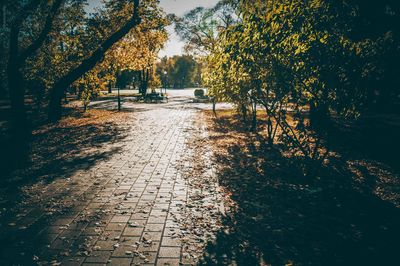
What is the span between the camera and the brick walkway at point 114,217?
15.5 ft

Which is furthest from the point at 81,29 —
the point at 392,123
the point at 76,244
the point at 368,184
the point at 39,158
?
the point at 392,123

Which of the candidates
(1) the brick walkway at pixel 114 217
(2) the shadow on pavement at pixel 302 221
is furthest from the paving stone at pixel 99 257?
(2) the shadow on pavement at pixel 302 221

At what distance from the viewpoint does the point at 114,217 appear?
601 cm

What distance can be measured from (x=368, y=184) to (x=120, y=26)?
1916 centimetres

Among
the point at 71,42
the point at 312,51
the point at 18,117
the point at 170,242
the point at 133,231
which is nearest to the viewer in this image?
the point at 170,242

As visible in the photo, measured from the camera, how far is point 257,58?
7500mm

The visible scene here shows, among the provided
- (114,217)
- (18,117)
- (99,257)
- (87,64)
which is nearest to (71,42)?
(87,64)

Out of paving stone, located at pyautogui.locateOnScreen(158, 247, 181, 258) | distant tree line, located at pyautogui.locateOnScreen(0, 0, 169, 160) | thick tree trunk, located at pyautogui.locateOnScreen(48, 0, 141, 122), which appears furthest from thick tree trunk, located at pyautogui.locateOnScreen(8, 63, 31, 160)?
paving stone, located at pyautogui.locateOnScreen(158, 247, 181, 258)

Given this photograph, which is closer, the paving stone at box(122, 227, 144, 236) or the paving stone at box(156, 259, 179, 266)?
the paving stone at box(156, 259, 179, 266)

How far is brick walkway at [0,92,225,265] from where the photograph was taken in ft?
15.5

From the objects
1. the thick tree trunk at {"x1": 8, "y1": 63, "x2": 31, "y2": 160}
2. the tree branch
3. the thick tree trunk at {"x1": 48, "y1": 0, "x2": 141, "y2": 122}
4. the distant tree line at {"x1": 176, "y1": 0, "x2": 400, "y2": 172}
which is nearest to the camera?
the distant tree line at {"x1": 176, "y1": 0, "x2": 400, "y2": 172}

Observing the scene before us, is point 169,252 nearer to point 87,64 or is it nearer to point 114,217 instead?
point 114,217

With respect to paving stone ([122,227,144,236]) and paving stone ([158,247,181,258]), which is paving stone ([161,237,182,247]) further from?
paving stone ([122,227,144,236])

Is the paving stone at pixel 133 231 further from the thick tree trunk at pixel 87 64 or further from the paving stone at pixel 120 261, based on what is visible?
the thick tree trunk at pixel 87 64
